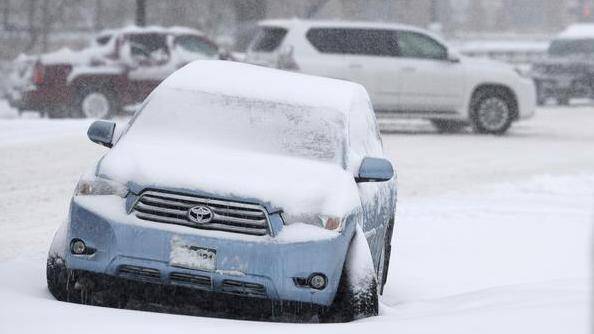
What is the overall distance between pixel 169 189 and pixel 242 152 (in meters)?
0.74

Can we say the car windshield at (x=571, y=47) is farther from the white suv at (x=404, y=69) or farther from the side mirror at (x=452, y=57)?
the side mirror at (x=452, y=57)

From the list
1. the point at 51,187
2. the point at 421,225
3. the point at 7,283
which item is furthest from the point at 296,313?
the point at 51,187

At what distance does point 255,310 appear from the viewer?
7395mm

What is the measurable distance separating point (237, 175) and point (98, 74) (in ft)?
60.4

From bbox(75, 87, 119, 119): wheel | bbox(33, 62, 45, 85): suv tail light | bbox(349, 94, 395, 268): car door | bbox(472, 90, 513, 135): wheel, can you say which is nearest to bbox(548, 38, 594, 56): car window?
bbox(472, 90, 513, 135): wheel

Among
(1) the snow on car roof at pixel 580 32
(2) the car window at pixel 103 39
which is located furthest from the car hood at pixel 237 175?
(1) the snow on car roof at pixel 580 32

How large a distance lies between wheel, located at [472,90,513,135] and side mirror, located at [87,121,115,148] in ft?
53.6

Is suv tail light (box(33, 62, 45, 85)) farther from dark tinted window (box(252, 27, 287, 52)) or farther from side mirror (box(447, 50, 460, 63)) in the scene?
side mirror (box(447, 50, 460, 63))

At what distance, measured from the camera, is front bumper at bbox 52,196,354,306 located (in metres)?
7.15

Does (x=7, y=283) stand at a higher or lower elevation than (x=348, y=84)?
lower

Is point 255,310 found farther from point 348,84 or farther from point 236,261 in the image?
point 348,84

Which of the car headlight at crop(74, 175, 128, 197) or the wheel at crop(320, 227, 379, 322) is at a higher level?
the car headlight at crop(74, 175, 128, 197)

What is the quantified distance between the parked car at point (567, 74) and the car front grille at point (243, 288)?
29.7m

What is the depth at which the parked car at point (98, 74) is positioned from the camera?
25.1 m
